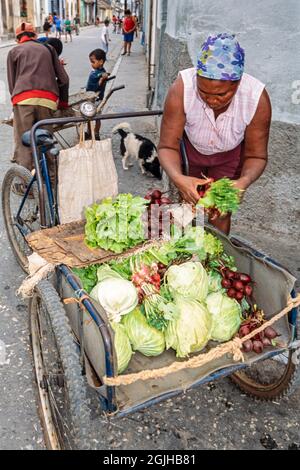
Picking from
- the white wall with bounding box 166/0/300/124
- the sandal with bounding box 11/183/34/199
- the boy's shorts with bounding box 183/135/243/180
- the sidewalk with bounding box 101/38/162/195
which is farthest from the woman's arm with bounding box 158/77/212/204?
the sidewalk with bounding box 101/38/162/195

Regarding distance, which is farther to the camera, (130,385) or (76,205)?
(76,205)

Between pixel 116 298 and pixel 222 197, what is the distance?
2.85ft

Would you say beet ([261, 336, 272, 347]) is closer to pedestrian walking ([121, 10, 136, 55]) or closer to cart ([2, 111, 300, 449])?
cart ([2, 111, 300, 449])

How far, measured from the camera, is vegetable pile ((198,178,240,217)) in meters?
2.54

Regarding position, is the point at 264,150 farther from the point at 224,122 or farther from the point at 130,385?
the point at 130,385

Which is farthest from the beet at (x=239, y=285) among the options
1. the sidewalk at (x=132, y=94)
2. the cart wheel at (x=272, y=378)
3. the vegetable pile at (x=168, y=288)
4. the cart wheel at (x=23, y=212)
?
the sidewalk at (x=132, y=94)

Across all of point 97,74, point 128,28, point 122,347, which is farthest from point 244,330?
point 128,28

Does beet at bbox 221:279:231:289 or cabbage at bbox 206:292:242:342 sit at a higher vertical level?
beet at bbox 221:279:231:289

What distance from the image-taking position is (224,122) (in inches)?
111

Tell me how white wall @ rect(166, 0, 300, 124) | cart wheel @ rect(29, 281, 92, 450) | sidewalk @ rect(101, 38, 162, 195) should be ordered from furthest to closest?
sidewalk @ rect(101, 38, 162, 195), white wall @ rect(166, 0, 300, 124), cart wheel @ rect(29, 281, 92, 450)

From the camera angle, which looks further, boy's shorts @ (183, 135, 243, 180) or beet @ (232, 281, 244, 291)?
boy's shorts @ (183, 135, 243, 180)

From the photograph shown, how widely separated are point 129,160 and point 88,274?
5155 millimetres

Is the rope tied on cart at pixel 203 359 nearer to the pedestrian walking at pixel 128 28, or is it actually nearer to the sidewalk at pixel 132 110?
the sidewalk at pixel 132 110

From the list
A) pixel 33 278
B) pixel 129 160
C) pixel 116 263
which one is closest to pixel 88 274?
pixel 116 263
